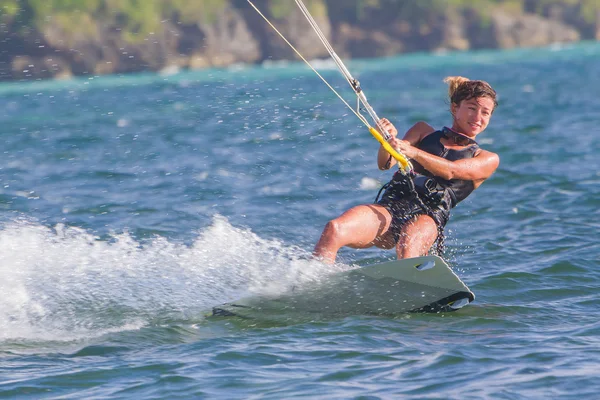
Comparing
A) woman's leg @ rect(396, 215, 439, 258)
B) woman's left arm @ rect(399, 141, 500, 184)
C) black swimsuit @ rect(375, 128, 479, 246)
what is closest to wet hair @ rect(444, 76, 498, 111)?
black swimsuit @ rect(375, 128, 479, 246)

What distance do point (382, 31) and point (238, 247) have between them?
346ft

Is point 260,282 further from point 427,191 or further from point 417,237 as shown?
point 427,191

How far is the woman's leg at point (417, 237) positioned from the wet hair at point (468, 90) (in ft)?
3.08

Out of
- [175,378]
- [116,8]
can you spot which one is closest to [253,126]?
[175,378]

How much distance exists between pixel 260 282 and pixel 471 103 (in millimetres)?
2087

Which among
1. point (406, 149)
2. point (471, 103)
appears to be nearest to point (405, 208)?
point (406, 149)

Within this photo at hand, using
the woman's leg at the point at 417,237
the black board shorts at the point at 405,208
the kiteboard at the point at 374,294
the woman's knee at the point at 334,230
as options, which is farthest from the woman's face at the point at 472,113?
the woman's knee at the point at 334,230

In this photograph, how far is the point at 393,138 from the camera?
21.4ft

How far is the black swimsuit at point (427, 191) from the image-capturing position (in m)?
7.05

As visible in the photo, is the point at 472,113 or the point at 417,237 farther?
the point at 472,113

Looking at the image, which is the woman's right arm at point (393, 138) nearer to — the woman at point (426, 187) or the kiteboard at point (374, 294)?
the woman at point (426, 187)

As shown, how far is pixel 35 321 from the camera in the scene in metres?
6.65

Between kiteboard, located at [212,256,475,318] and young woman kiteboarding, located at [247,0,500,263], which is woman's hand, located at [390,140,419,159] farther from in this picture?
kiteboard, located at [212,256,475,318]

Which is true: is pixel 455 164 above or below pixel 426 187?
above
